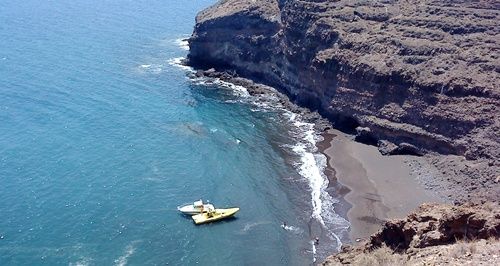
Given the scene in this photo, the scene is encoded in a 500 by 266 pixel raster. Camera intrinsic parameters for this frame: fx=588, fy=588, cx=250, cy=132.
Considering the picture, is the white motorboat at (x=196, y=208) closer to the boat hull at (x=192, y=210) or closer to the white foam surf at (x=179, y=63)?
the boat hull at (x=192, y=210)

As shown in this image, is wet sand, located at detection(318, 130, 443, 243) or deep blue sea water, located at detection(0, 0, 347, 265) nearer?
deep blue sea water, located at detection(0, 0, 347, 265)

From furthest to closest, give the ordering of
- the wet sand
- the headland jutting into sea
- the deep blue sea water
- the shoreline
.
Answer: the headland jutting into sea, the wet sand, the shoreline, the deep blue sea water

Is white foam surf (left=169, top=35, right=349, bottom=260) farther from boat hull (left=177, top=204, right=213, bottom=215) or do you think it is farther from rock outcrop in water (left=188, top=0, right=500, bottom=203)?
boat hull (left=177, top=204, right=213, bottom=215)

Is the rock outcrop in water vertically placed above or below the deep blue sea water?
above

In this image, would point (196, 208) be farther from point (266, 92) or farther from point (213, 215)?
point (266, 92)

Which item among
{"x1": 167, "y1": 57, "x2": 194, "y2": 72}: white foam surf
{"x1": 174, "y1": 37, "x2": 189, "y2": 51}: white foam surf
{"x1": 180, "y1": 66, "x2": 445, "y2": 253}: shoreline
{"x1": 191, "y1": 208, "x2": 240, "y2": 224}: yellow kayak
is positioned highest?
{"x1": 174, "y1": 37, "x2": 189, "y2": 51}: white foam surf

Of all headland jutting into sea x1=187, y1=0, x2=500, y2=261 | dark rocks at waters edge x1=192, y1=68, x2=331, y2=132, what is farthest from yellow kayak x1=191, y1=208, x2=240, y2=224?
dark rocks at waters edge x1=192, y1=68, x2=331, y2=132
